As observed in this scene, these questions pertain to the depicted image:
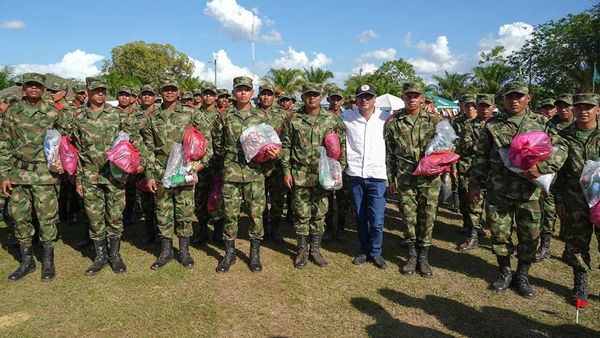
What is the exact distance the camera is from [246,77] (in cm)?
476

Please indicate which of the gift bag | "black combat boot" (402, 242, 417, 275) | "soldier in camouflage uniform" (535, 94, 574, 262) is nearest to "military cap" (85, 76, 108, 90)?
the gift bag

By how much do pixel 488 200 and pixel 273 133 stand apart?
2511mm

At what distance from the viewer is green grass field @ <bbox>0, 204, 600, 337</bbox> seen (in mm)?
3612

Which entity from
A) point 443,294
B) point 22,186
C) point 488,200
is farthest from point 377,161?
point 22,186

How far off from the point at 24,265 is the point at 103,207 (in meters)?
1.10

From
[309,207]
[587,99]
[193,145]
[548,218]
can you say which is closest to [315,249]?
[309,207]

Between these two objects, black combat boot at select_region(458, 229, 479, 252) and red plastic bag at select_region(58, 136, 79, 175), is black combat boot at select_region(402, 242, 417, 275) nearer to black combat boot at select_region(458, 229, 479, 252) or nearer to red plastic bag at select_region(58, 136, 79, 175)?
black combat boot at select_region(458, 229, 479, 252)

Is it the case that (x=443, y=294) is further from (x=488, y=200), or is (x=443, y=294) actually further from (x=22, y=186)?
(x=22, y=186)

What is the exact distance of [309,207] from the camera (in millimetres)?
5094

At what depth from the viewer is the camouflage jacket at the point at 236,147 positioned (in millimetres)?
4801

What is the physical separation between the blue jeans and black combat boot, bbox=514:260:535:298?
1540 millimetres

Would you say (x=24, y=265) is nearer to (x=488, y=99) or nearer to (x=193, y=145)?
(x=193, y=145)

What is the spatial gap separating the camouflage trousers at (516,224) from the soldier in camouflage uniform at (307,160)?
1.77m

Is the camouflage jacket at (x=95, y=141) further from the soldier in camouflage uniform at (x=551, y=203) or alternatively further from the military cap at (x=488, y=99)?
the soldier in camouflage uniform at (x=551, y=203)
